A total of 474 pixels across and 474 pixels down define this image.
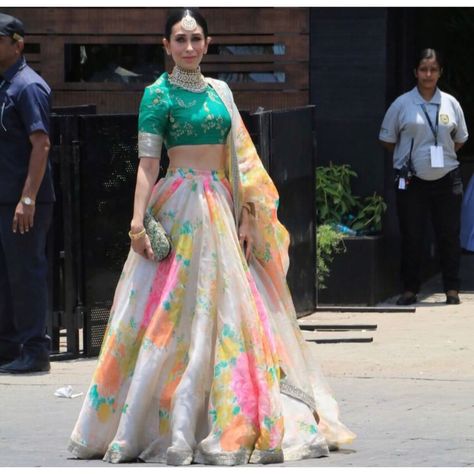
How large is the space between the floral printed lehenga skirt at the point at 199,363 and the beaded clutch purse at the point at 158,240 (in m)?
0.05

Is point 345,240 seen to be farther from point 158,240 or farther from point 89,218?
point 158,240

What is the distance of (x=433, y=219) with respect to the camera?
1237 centimetres

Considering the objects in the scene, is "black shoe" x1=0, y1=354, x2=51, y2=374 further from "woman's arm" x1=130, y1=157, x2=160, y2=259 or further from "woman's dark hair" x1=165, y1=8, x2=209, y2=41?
"woman's dark hair" x1=165, y1=8, x2=209, y2=41

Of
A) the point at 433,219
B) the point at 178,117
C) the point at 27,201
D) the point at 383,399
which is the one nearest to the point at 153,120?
the point at 178,117

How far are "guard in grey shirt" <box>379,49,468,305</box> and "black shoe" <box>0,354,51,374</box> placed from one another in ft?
12.4

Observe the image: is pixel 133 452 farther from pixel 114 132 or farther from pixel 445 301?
pixel 445 301

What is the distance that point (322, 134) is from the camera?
12148mm

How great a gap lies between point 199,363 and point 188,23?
4.95 feet

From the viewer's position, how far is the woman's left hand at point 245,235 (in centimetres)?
712

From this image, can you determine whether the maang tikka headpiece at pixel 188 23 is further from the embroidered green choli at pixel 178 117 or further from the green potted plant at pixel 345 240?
the green potted plant at pixel 345 240

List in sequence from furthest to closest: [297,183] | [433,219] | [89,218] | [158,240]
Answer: [433,219] < [297,183] < [89,218] < [158,240]

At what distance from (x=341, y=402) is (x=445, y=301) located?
14.0ft

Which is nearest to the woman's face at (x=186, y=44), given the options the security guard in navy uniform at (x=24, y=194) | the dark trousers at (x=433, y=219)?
the security guard in navy uniform at (x=24, y=194)

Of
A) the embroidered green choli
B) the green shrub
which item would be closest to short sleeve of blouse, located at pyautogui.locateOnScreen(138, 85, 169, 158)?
the embroidered green choli
